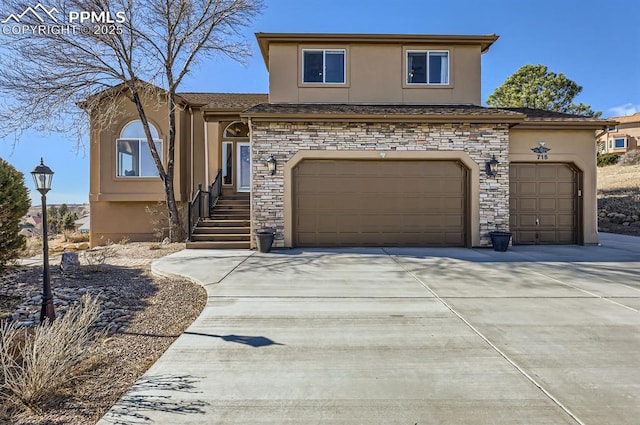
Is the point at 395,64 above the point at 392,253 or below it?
above

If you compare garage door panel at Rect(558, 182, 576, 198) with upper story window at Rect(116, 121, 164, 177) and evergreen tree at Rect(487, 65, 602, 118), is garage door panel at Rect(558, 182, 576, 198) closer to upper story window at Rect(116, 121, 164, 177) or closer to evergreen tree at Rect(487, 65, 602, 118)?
upper story window at Rect(116, 121, 164, 177)

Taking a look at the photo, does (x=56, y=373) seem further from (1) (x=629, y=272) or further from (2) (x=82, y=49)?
(2) (x=82, y=49)

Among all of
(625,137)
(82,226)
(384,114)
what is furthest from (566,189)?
(625,137)

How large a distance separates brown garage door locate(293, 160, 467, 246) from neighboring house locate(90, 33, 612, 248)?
0.03m

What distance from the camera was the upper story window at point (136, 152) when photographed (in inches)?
537

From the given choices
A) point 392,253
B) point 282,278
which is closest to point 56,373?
point 282,278

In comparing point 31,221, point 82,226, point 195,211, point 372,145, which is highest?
point 372,145

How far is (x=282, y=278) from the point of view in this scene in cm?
687

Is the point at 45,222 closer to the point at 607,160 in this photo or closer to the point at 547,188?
the point at 547,188

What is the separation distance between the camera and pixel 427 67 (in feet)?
39.9

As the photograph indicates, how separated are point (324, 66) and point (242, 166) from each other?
5014 millimetres

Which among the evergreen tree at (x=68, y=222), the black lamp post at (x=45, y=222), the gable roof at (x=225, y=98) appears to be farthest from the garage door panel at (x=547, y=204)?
the evergreen tree at (x=68, y=222)

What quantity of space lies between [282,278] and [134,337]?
9.75 feet

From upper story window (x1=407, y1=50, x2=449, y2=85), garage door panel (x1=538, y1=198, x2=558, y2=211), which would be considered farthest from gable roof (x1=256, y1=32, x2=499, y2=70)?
garage door panel (x1=538, y1=198, x2=558, y2=211)
